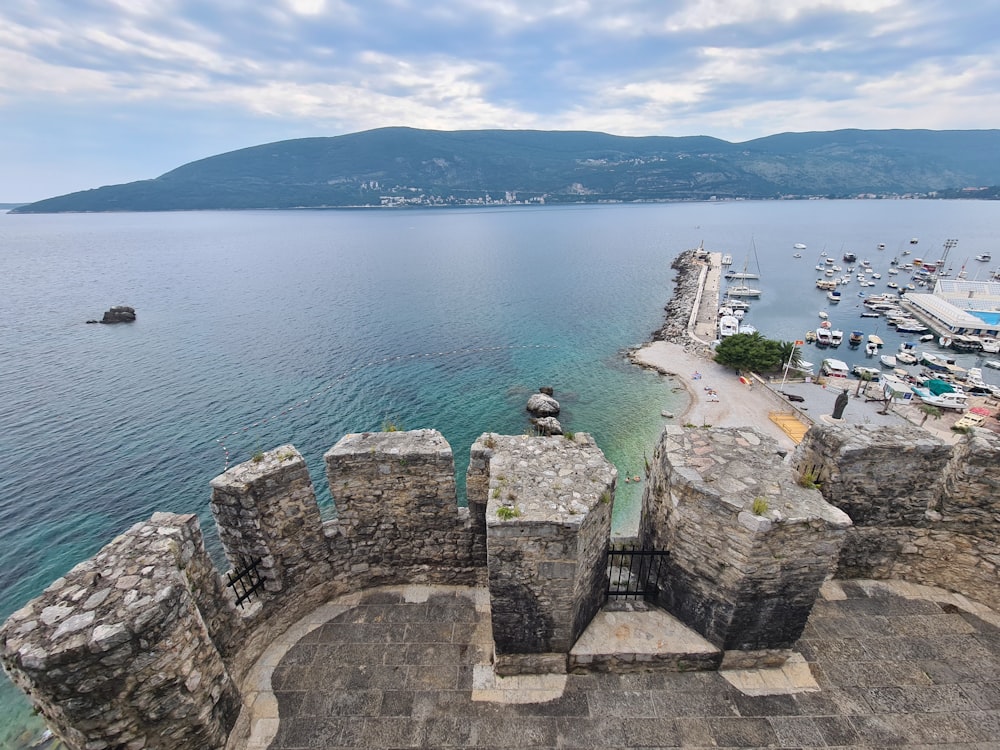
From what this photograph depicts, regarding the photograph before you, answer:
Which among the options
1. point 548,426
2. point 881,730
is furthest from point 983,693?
point 548,426

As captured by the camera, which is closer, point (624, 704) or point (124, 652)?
point (124, 652)

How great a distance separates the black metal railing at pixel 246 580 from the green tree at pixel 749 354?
42419 mm

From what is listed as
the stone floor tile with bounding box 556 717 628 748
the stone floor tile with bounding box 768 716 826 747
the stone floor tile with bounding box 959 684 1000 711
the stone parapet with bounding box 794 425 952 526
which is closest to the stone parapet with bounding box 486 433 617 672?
the stone floor tile with bounding box 556 717 628 748

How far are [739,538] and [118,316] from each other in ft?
248

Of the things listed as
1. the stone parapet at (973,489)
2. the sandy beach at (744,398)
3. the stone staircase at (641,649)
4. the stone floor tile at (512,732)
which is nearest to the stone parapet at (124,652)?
the stone floor tile at (512,732)

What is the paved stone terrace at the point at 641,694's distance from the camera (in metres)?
6.77

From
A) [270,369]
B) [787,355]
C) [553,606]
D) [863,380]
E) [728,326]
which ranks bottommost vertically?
[728,326]

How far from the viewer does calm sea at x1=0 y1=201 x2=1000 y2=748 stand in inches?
985

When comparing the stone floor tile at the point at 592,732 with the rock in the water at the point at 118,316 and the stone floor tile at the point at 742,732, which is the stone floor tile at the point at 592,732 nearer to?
the stone floor tile at the point at 742,732

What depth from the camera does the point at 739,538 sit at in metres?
6.55

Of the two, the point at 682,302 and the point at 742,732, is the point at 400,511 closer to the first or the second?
the point at 742,732

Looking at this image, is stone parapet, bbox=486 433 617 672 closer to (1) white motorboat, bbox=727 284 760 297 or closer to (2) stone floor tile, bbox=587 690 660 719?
(2) stone floor tile, bbox=587 690 660 719

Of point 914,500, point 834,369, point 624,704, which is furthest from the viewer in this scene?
point 834,369

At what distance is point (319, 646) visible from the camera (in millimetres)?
8227
